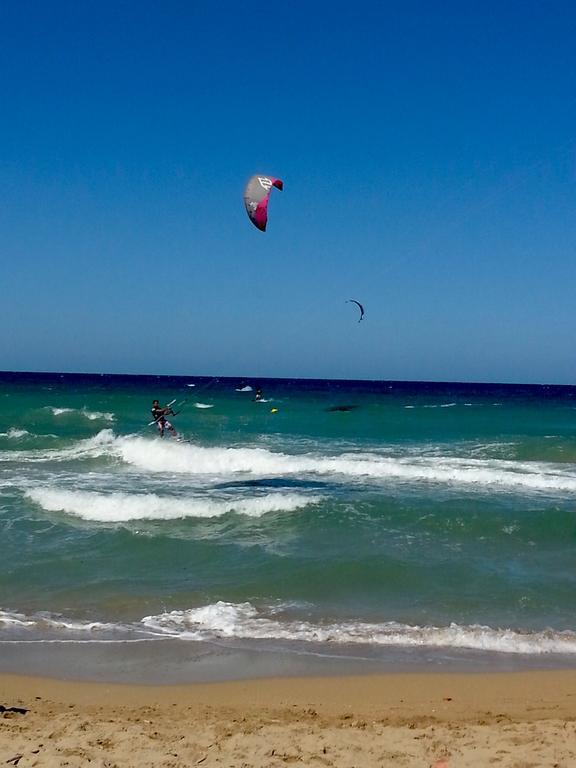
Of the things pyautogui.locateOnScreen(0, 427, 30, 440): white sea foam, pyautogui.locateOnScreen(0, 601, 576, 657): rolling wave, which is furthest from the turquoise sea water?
pyautogui.locateOnScreen(0, 427, 30, 440): white sea foam

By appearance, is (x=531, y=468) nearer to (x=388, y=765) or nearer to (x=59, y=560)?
(x=59, y=560)

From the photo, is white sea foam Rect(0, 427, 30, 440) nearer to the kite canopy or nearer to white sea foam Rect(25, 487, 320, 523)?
white sea foam Rect(25, 487, 320, 523)

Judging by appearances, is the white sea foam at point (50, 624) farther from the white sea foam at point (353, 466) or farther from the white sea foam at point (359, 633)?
the white sea foam at point (353, 466)

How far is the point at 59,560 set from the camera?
1050cm

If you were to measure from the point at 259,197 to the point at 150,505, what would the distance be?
6284mm

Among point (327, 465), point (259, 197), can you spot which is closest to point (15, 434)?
point (327, 465)

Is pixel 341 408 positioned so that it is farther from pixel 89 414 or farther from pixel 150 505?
pixel 150 505

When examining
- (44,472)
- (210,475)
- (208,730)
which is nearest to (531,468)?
(210,475)

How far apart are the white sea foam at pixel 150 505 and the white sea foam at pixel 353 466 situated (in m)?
4.48

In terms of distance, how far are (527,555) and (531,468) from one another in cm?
1000

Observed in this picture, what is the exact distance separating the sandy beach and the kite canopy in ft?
24.3

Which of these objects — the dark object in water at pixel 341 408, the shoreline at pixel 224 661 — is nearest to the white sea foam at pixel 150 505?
the shoreline at pixel 224 661

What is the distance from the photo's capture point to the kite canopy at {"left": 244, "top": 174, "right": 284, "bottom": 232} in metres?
11.6

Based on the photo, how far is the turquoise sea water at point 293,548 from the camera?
7.84 metres
